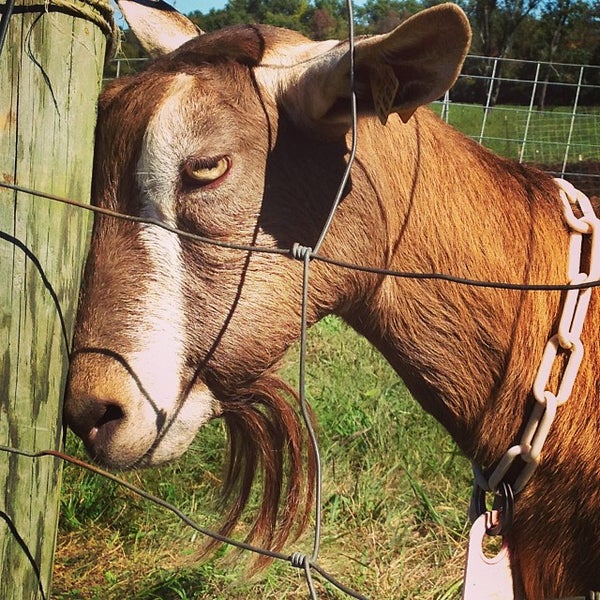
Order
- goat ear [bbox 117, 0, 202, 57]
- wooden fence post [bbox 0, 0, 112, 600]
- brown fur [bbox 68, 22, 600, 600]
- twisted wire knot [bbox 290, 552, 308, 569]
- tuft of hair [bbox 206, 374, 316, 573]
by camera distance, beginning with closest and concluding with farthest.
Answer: twisted wire knot [bbox 290, 552, 308, 569] → wooden fence post [bbox 0, 0, 112, 600] → brown fur [bbox 68, 22, 600, 600] → tuft of hair [bbox 206, 374, 316, 573] → goat ear [bbox 117, 0, 202, 57]

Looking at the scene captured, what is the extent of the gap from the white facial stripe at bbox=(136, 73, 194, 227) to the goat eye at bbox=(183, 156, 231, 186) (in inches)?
1.1

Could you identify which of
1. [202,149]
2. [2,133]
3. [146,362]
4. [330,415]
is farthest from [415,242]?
[330,415]

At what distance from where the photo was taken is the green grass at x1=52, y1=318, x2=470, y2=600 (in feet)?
11.7

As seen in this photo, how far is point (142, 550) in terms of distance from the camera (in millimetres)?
3867

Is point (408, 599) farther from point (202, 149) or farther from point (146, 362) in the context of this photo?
point (202, 149)

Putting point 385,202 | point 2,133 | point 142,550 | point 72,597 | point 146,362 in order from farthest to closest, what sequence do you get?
1. point 142,550
2. point 72,597
3. point 385,202
4. point 146,362
5. point 2,133

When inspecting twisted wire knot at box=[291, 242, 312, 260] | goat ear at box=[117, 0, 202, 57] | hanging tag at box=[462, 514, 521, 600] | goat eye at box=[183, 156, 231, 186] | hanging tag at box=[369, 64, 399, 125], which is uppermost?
goat ear at box=[117, 0, 202, 57]

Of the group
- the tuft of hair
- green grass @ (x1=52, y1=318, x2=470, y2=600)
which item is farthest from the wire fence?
green grass @ (x1=52, y1=318, x2=470, y2=600)

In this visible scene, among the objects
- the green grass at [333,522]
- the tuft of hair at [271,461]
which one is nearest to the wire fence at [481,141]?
the tuft of hair at [271,461]

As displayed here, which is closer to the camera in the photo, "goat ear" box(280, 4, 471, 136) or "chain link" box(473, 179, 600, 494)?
"goat ear" box(280, 4, 471, 136)

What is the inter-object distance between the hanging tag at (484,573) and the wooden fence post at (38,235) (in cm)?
105

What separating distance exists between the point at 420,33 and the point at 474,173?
2.17 ft

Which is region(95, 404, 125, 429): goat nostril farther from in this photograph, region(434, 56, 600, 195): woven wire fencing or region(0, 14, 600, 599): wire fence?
region(434, 56, 600, 195): woven wire fencing

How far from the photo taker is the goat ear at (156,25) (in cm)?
267
